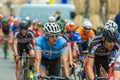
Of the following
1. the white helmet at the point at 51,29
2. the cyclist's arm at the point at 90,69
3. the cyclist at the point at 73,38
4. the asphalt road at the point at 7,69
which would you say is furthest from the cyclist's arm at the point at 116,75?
the asphalt road at the point at 7,69

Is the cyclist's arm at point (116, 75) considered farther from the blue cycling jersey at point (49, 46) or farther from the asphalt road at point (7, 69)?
the asphalt road at point (7, 69)

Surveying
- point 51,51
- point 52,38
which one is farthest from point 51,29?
point 51,51

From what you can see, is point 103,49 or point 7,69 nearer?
point 103,49

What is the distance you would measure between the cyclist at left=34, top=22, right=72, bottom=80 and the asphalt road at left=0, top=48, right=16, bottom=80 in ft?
21.0

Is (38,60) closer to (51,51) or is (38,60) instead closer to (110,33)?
(51,51)

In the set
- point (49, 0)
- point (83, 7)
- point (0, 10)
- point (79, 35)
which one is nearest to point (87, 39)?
point (79, 35)

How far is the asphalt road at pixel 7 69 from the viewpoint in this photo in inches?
702

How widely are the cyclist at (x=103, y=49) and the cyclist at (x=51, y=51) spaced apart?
0.63m

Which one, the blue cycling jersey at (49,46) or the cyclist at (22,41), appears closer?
the blue cycling jersey at (49,46)

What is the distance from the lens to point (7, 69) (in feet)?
66.9

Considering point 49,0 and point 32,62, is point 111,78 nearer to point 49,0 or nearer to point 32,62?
point 32,62

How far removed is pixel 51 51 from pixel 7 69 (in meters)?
9.69

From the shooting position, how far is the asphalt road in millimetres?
17839

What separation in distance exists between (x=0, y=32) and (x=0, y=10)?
1452 inches
